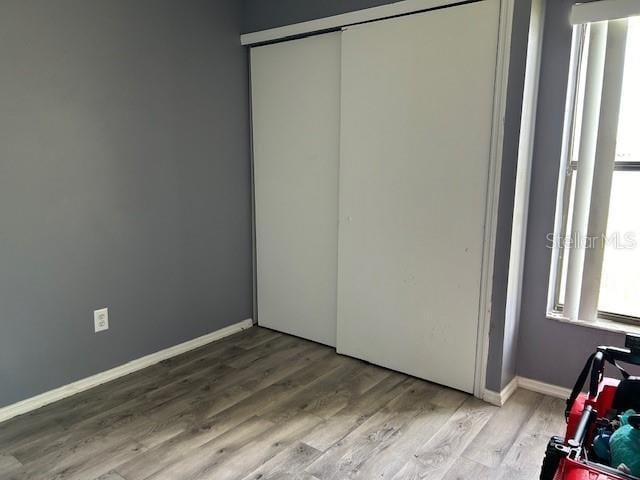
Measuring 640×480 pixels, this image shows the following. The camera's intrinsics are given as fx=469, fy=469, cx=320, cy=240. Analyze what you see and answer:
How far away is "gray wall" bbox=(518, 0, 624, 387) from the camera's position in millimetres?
2330

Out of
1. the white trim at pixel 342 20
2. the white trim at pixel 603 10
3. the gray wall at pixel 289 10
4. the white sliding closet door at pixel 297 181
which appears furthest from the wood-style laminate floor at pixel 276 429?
the gray wall at pixel 289 10

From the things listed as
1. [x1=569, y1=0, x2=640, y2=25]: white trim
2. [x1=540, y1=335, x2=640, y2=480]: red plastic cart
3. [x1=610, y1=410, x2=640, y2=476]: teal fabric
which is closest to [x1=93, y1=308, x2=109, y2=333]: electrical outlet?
[x1=540, y1=335, x2=640, y2=480]: red plastic cart

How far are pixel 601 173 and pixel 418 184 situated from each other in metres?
0.89

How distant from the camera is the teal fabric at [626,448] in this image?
4.00ft

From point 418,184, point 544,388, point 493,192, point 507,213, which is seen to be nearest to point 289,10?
point 418,184

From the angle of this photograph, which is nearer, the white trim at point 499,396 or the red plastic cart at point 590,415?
the red plastic cart at point 590,415

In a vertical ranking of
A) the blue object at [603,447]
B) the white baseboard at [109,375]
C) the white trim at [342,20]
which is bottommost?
the white baseboard at [109,375]

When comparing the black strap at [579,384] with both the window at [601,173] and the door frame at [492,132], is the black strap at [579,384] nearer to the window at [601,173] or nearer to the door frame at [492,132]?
the door frame at [492,132]

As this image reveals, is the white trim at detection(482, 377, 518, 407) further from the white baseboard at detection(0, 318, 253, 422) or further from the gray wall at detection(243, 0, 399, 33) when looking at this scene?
the gray wall at detection(243, 0, 399, 33)

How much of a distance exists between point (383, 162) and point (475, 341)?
1.11 m

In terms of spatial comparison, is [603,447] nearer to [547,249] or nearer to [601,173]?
[547,249]

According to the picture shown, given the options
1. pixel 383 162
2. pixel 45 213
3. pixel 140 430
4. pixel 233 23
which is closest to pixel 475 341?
pixel 383 162

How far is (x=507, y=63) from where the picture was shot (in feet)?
7.35

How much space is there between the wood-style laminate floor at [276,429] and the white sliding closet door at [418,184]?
264 millimetres
